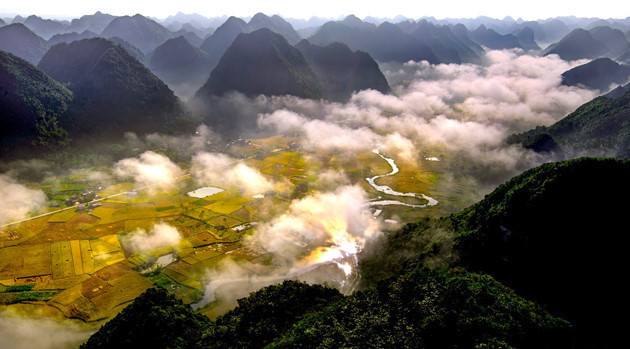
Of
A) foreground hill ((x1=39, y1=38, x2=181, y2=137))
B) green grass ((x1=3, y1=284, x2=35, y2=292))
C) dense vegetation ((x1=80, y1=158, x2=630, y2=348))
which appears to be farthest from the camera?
foreground hill ((x1=39, y1=38, x2=181, y2=137))

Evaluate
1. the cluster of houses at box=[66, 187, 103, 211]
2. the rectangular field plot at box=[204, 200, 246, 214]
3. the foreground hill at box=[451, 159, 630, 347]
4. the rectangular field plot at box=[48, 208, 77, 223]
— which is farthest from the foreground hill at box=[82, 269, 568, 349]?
the cluster of houses at box=[66, 187, 103, 211]

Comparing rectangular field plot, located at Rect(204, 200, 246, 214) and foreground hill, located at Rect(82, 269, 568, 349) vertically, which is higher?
foreground hill, located at Rect(82, 269, 568, 349)

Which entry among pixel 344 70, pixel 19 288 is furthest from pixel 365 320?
pixel 344 70

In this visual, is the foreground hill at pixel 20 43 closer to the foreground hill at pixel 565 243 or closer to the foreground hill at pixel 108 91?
the foreground hill at pixel 108 91

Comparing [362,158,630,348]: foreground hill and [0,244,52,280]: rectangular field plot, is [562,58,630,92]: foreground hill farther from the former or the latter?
[0,244,52,280]: rectangular field plot

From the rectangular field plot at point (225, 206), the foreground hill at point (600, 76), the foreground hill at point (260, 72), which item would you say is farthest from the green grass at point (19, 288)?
the foreground hill at point (600, 76)

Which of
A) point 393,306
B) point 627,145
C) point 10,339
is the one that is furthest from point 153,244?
point 627,145
